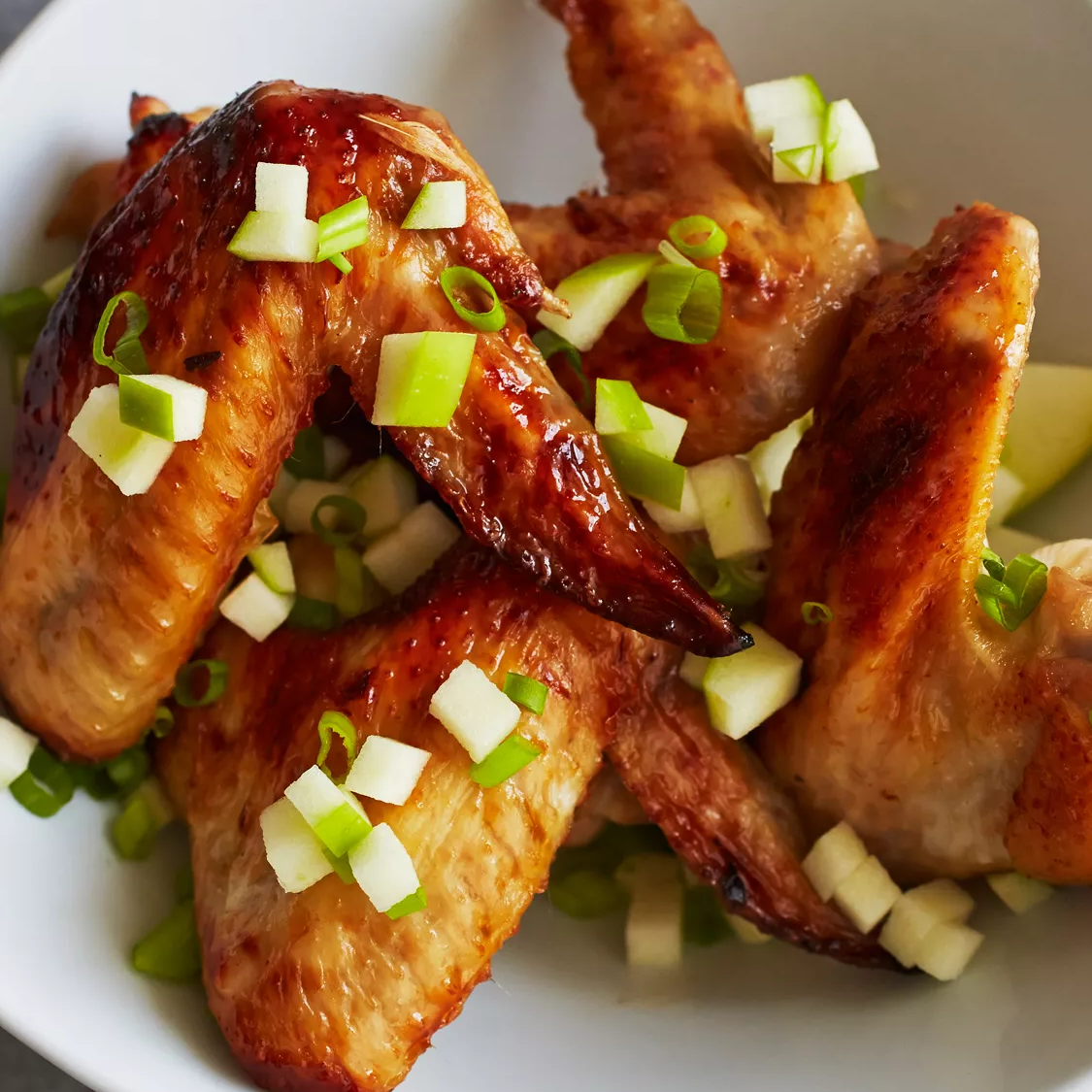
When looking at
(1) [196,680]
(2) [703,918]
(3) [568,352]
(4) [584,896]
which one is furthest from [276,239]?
(2) [703,918]

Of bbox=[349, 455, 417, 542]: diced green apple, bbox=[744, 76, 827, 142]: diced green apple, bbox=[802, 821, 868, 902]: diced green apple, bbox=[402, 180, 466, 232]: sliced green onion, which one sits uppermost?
bbox=[402, 180, 466, 232]: sliced green onion

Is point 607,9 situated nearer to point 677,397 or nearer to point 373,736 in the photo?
point 677,397

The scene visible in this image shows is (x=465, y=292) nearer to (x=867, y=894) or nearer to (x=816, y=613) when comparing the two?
(x=816, y=613)

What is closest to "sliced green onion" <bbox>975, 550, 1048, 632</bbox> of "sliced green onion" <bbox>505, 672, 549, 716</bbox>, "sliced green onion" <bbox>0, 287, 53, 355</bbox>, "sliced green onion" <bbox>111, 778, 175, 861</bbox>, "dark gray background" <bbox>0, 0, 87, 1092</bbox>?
"sliced green onion" <bbox>505, 672, 549, 716</bbox>

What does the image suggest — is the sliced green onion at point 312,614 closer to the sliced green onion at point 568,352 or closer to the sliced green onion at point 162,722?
the sliced green onion at point 162,722

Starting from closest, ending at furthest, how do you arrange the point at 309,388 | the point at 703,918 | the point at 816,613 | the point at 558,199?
1. the point at 309,388
2. the point at 816,613
3. the point at 703,918
4. the point at 558,199

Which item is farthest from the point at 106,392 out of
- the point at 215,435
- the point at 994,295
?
the point at 994,295

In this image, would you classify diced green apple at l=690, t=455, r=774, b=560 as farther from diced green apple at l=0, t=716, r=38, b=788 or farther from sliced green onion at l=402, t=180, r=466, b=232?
diced green apple at l=0, t=716, r=38, b=788
